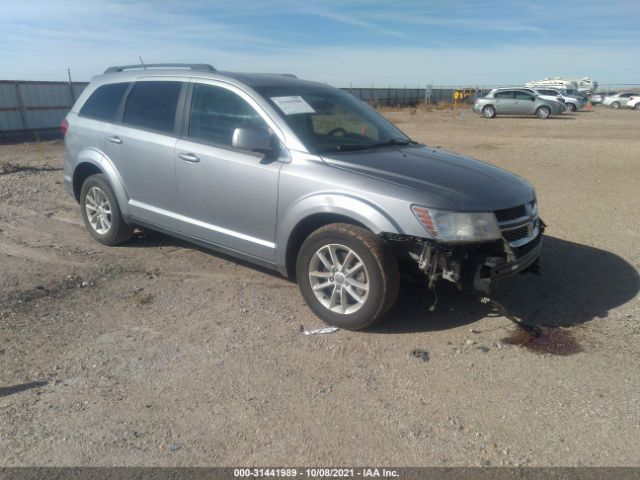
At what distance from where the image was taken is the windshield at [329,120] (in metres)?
4.35

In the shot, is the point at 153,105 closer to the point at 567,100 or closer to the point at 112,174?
the point at 112,174

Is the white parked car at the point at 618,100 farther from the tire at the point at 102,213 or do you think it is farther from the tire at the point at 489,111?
the tire at the point at 102,213

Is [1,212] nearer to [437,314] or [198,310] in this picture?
[198,310]

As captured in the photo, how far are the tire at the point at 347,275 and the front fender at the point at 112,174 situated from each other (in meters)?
2.29

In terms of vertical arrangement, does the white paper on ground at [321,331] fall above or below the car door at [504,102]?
below

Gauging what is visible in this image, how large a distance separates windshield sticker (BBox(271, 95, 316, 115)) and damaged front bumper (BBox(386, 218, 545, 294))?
144 cm

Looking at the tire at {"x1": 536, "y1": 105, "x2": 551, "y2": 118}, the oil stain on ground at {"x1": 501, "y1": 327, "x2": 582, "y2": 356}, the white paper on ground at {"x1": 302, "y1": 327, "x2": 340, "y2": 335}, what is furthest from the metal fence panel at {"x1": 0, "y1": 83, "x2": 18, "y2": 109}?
the tire at {"x1": 536, "y1": 105, "x2": 551, "y2": 118}

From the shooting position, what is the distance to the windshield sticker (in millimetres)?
→ 4383

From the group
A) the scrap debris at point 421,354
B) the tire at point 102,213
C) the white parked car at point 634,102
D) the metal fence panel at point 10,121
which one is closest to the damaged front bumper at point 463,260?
the scrap debris at point 421,354

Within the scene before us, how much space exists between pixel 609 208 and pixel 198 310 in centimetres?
615

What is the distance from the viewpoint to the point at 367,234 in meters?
3.75

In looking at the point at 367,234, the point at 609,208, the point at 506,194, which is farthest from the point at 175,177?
the point at 609,208

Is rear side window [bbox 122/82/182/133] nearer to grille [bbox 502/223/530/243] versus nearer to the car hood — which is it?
the car hood

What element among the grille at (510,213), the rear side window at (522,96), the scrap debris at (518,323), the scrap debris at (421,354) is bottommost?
the scrap debris at (421,354)
